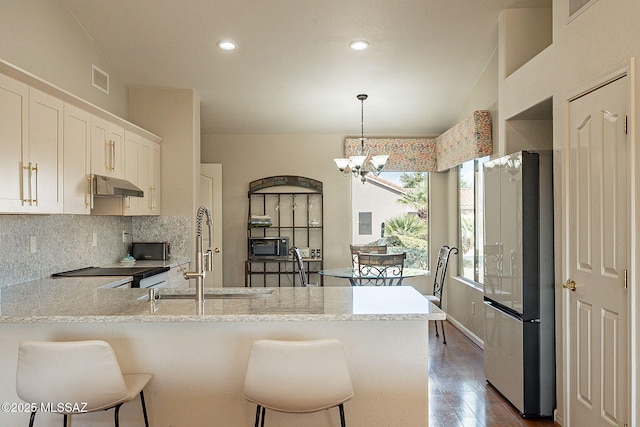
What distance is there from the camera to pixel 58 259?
12.6 ft

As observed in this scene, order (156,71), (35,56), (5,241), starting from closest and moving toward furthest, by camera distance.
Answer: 1. (5,241)
2. (35,56)
3. (156,71)

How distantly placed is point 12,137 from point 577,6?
352 centimetres

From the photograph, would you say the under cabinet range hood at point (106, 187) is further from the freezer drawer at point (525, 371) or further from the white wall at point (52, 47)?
the freezer drawer at point (525, 371)

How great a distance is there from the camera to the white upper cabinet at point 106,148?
12.7 feet

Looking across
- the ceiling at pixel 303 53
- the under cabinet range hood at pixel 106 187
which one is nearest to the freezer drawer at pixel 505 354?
the ceiling at pixel 303 53

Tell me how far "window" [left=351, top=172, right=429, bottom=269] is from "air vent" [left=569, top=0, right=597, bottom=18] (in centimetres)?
380

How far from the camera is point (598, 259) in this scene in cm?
262

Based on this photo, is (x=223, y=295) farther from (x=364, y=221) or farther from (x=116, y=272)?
(x=364, y=221)

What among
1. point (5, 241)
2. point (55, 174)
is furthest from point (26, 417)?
point (55, 174)

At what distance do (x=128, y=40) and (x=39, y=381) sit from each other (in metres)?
3.39

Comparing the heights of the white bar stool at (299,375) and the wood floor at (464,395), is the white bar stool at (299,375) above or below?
above

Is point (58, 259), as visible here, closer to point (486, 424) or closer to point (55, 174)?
point (55, 174)

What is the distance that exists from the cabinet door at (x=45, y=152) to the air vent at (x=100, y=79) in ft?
3.90

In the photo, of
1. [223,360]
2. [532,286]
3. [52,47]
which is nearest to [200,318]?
[223,360]
